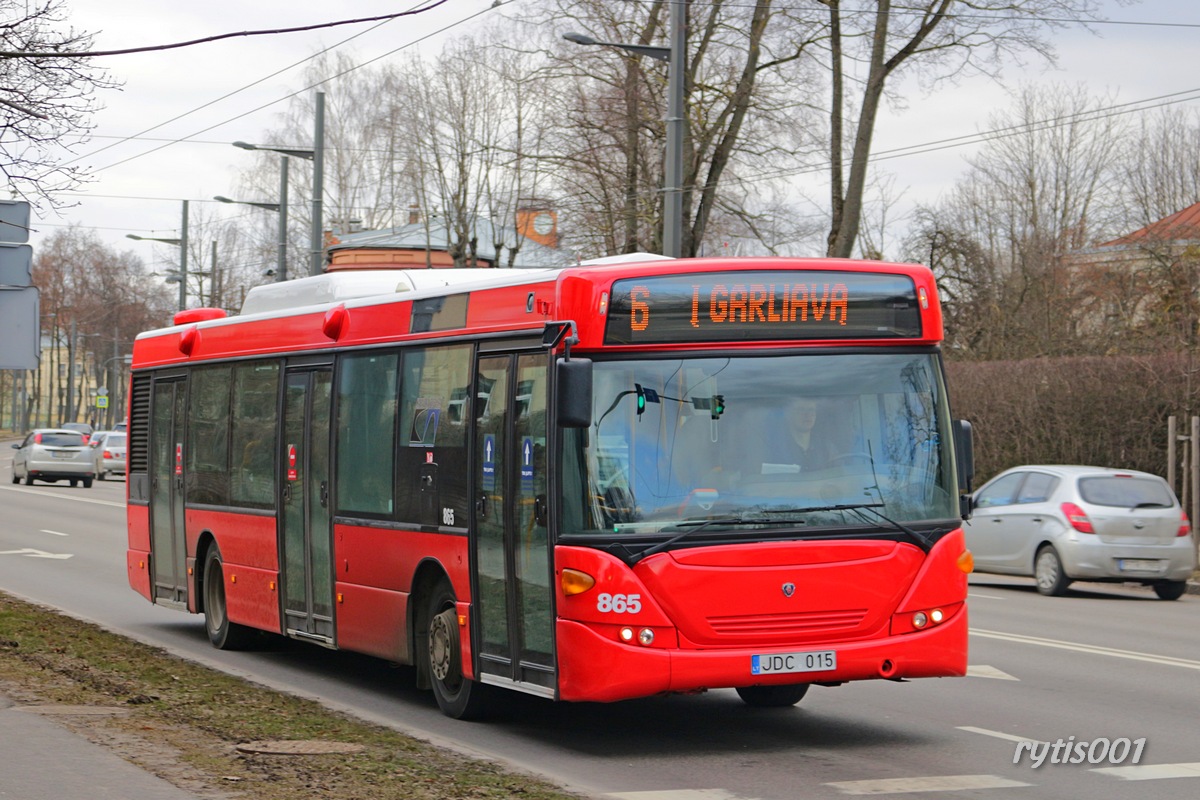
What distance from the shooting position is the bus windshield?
884 centimetres

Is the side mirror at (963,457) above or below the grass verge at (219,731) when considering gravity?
above

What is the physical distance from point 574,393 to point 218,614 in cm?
711

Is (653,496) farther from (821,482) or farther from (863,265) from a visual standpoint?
(863,265)

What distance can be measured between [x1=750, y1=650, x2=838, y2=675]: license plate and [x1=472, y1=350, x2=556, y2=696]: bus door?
3.61ft

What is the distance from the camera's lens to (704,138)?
1373 inches

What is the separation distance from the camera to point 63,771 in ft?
24.5

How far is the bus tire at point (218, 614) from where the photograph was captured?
1436 cm

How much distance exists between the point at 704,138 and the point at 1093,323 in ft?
45.6

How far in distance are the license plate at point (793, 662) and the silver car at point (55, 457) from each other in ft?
143

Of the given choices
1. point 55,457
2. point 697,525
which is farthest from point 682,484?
point 55,457

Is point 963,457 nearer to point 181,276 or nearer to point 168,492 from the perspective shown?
point 168,492

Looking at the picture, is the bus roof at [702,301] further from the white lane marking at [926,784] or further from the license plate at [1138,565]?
the license plate at [1138,565]

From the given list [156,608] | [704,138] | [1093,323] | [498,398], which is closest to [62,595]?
[156,608]

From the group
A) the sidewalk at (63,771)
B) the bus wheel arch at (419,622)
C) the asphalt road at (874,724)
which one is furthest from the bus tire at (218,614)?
the sidewalk at (63,771)
